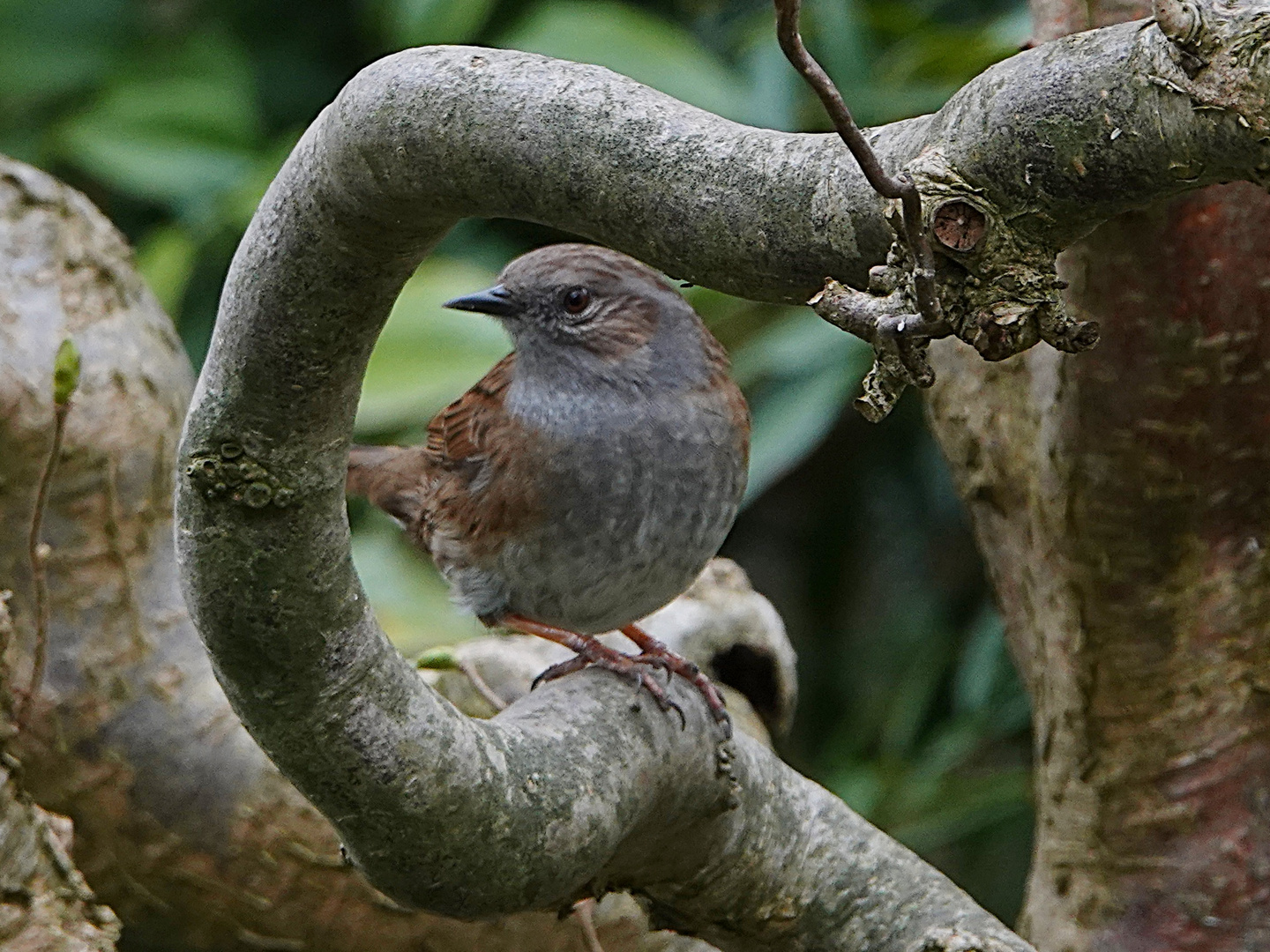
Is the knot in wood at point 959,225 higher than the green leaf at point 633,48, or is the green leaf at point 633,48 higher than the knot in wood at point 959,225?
the green leaf at point 633,48

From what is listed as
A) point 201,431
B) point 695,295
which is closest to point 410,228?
point 201,431

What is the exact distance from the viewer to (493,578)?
A: 2842 mm

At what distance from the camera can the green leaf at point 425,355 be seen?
4184 mm

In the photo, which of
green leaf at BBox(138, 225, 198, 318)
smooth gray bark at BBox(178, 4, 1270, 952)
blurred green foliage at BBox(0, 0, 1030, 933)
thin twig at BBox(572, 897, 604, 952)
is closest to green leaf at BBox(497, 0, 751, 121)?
blurred green foliage at BBox(0, 0, 1030, 933)

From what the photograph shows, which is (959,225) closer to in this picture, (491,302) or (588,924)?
(491,302)

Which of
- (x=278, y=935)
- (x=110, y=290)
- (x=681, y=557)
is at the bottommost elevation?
(x=278, y=935)

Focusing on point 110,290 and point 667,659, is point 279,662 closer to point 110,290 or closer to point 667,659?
point 667,659

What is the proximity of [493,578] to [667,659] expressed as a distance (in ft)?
1.58

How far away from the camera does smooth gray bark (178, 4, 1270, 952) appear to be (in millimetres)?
1227

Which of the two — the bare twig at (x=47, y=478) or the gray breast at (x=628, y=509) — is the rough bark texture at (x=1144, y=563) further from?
the bare twig at (x=47, y=478)

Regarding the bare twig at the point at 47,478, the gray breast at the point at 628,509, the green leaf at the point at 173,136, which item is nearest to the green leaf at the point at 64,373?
the bare twig at the point at 47,478

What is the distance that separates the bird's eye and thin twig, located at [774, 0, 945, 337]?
1717 mm

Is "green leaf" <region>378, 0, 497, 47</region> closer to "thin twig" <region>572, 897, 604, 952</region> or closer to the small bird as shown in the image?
A: the small bird

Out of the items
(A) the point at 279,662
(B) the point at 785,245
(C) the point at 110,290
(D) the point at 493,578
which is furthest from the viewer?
(C) the point at 110,290
